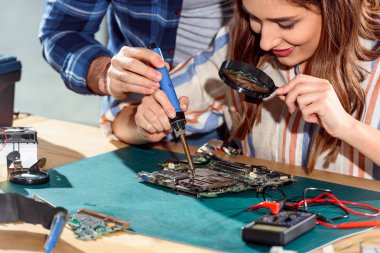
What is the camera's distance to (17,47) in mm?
4316

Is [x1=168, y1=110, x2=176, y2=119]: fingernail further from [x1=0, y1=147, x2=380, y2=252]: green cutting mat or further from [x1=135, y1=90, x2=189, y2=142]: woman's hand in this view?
[x1=0, y1=147, x2=380, y2=252]: green cutting mat

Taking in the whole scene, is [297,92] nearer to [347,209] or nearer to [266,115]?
[347,209]

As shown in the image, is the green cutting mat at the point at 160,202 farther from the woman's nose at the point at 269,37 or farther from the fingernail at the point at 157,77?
the woman's nose at the point at 269,37

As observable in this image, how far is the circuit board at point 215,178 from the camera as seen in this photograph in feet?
5.24

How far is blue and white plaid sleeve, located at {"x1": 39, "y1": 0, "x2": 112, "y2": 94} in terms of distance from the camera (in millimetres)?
2277

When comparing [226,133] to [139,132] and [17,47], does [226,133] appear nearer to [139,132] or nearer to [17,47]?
[139,132]

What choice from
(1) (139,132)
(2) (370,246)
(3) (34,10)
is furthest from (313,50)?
(3) (34,10)

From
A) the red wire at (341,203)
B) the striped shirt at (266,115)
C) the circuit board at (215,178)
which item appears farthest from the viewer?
the striped shirt at (266,115)

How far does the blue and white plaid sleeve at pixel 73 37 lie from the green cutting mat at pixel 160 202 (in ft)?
1.63

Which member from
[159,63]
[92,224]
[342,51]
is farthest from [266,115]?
[92,224]

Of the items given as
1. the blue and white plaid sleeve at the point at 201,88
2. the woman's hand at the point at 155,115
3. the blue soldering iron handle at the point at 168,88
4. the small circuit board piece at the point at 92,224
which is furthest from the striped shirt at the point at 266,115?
the small circuit board piece at the point at 92,224

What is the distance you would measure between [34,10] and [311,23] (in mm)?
2780

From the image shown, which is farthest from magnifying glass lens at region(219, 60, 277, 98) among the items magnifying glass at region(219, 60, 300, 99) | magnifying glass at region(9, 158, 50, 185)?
magnifying glass at region(9, 158, 50, 185)

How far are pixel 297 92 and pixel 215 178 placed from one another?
28 centimetres
